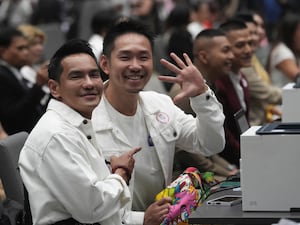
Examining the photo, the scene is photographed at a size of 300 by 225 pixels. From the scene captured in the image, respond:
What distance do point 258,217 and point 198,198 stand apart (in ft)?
2.08

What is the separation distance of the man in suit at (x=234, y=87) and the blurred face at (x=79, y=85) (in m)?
1.43

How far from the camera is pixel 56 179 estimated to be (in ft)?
13.4

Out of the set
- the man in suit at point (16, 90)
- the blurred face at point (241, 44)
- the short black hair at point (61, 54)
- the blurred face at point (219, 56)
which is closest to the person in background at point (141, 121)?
the short black hair at point (61, 54)

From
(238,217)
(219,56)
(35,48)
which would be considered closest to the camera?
(238,217)

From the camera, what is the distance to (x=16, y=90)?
24.5 feet

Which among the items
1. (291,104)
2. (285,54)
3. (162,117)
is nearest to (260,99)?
(285,54)

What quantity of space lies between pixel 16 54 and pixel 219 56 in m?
2.42

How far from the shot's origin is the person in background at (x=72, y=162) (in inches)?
161

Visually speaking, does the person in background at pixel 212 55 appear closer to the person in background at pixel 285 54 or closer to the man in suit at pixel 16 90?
the man in suit at pixel 16 90

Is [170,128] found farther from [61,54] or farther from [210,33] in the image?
[210,33]

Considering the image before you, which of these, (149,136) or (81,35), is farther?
(81,35)

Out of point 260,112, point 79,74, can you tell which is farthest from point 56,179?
point 260,112

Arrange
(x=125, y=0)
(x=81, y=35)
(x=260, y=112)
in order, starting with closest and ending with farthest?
(x=260, y=112) < (x=81, y=35) < (x=125, y=0)

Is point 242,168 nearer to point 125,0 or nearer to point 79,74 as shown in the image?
point 79,74
